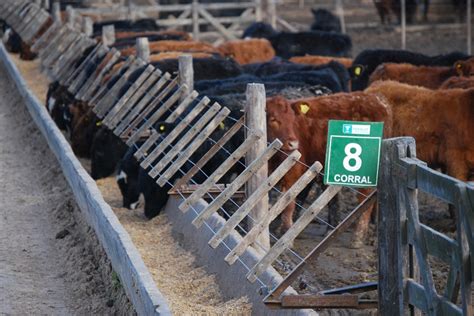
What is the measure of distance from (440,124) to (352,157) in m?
5.57

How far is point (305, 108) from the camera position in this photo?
1165 centimetres

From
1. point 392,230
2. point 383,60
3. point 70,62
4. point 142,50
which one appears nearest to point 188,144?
point 142,50

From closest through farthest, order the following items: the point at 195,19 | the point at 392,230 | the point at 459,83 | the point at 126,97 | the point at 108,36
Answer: the point at 392,230 < the point at 459,83 < the point at 126,97 < the point at 108,36 < the point at 195,19

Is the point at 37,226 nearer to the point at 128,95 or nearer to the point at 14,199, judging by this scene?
the point at 14,199

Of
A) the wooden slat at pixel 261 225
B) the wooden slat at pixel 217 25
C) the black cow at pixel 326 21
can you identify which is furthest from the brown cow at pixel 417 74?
the wooden slat at pixel 217 25

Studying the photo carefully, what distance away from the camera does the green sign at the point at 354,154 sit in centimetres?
639

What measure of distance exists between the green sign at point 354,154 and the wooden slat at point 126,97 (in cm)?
748

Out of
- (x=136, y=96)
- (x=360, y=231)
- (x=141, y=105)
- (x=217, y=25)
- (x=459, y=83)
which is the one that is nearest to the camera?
(x=360, y=231)

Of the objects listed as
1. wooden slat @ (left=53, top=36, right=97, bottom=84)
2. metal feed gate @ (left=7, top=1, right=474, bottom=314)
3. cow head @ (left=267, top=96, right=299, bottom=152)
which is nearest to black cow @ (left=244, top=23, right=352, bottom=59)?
metal feed gate @ (left=7, top=1, right=474, bottom=314)

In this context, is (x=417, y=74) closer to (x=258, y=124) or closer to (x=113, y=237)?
(x=258, y=124)

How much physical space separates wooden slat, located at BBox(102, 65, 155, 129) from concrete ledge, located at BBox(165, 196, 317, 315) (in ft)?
8.63

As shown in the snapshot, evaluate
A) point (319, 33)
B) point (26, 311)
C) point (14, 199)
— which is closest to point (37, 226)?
point (14, 199)

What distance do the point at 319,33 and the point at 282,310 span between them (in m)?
17.2

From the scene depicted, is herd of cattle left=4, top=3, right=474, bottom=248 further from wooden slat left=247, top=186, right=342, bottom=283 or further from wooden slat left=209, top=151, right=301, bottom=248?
wooden slat left=247, top=186, right=342, bottom=283
